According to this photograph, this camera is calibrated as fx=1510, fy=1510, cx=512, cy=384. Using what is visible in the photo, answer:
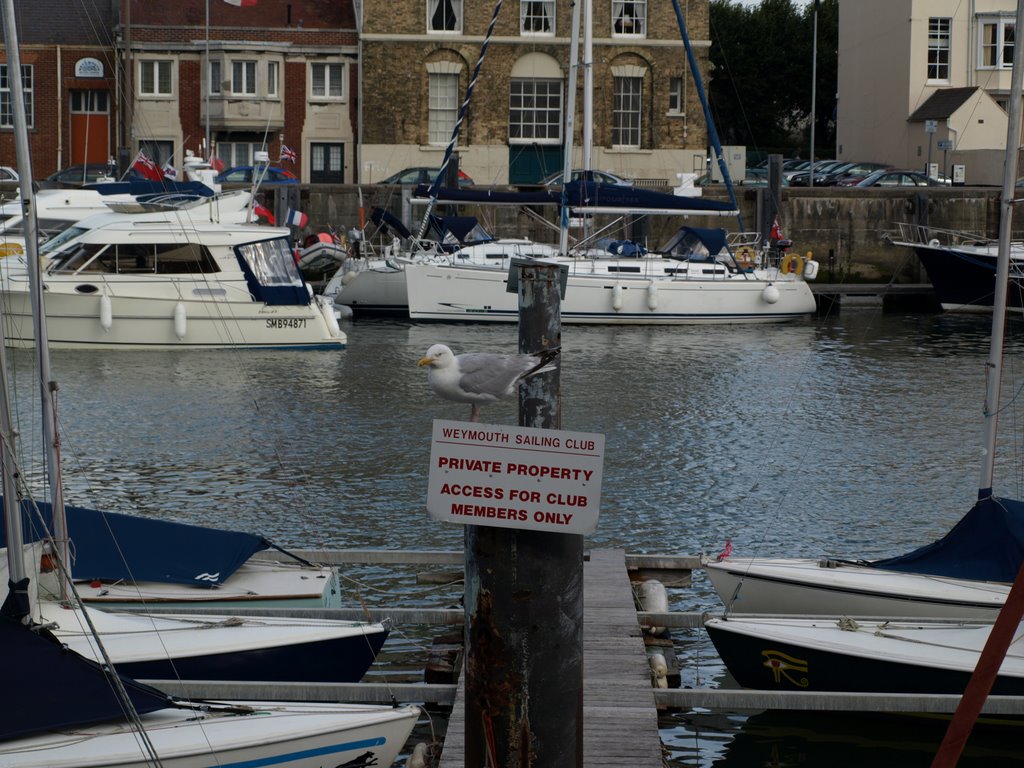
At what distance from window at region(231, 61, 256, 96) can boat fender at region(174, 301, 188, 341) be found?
2364 cm

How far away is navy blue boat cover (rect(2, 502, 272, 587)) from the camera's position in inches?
409

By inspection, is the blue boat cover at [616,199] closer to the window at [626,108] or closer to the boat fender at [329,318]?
the boat fender at [329,318]

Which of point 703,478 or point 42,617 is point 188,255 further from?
point 42,617

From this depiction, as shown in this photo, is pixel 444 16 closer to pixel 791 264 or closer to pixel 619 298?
pixel 791 264

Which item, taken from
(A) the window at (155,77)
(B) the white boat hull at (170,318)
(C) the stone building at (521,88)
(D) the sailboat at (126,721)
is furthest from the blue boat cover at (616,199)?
(D) the sailboat at (126,721)

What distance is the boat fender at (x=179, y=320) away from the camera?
2845 centimetres

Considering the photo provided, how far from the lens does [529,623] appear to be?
591cm

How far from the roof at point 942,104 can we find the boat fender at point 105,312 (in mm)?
32806

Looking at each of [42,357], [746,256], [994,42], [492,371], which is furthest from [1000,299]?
[994,42]

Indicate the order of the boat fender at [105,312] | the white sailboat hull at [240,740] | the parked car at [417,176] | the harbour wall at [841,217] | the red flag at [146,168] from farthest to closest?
the parked car at [417,176], the harbour wall at [841,217], the red flag at [146,168], the boat fender at [105,312], the white sailboat hull at [240,740]

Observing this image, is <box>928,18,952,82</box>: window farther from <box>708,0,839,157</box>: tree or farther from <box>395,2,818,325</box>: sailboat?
<box>395,2,818,325</box>: sailboat

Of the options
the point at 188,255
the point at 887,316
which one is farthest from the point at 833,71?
the point at 188,255

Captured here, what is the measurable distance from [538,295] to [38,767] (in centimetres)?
346

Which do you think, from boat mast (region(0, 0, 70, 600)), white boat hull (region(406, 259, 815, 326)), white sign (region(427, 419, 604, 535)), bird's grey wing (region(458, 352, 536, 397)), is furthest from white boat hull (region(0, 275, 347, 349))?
white sign (region(427, 419, 604, 535))
